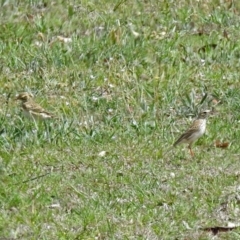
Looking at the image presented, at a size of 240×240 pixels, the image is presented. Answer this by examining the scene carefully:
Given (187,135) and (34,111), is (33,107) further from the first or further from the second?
(187,135)

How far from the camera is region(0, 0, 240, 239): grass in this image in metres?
8.34

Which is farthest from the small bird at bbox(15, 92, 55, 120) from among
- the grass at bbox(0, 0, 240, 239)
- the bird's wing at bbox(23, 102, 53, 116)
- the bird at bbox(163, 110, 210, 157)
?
the bird at bbox(163, 110, 210, 157)

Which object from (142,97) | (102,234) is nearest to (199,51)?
(142,97)

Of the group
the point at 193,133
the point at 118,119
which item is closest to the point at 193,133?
the point at 193,133

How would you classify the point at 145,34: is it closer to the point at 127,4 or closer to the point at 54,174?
the point at 127,4

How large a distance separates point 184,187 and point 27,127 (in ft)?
5.78

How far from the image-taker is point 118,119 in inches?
405

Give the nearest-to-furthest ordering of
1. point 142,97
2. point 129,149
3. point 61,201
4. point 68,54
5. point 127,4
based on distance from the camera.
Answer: point 61,201 → point 129,149 → point 142,97 → point 68,54 → point 127,4

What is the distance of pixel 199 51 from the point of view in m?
12.1

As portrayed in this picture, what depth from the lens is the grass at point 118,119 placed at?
328 inches

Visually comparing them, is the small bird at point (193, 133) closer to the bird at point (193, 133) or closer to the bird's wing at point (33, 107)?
the bird at point (193, 133)

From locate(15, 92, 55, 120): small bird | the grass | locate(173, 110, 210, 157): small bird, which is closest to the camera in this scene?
the grass

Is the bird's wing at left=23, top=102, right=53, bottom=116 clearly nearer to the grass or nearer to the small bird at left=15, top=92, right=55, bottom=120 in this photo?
the small bird at left=15, top=92, right=55, bottom=120

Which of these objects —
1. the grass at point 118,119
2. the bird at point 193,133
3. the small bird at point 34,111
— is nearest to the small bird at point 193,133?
the bird at point 193,133
